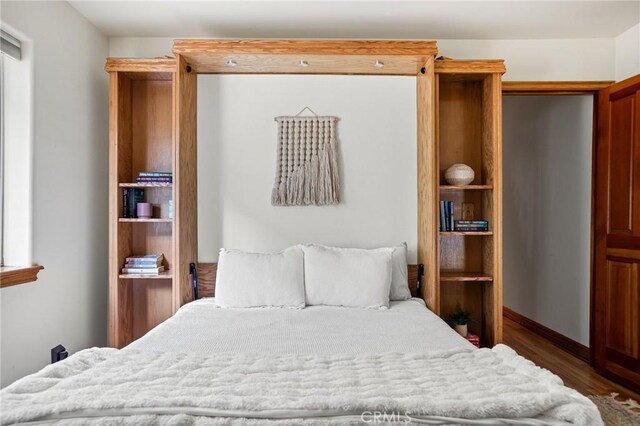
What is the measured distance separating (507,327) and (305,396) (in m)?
3.94

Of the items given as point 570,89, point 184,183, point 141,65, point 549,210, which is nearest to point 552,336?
point 549,210

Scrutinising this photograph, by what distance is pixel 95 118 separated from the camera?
10.0 ft

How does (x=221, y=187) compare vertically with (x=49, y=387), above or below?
above

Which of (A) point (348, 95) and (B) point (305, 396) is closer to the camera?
(B) point (305, 396)

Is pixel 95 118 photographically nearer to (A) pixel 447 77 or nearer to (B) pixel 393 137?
(B) pixel 393 137

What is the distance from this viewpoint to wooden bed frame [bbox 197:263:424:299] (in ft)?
10.3

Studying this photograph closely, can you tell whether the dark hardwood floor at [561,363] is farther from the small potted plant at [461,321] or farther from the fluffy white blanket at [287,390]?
the fluffy white blanket at [287,390]

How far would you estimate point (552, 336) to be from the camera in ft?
13.3

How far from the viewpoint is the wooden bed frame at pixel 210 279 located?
3.14m

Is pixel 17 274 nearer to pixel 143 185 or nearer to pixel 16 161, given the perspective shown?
pixel 16 161

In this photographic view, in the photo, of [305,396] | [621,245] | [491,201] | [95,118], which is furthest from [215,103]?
[621,245]

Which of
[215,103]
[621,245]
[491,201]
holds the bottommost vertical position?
[621,245]

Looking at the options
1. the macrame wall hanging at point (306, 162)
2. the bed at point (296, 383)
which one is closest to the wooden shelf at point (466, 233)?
the macrame wall hanging at point (306, 162)

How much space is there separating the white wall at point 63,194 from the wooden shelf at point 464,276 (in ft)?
7.88
